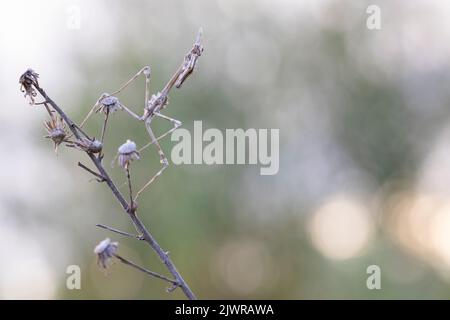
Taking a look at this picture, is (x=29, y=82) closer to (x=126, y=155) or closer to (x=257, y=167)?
(x=126, y=155)

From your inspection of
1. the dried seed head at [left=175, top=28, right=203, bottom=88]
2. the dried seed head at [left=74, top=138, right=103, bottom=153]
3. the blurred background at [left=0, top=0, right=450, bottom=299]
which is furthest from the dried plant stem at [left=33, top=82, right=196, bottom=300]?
the blurred background at [left=0, top=0, right=450, bottom=299]

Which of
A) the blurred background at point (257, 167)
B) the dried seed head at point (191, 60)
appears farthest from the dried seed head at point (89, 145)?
the blurred background at point (257, 167)

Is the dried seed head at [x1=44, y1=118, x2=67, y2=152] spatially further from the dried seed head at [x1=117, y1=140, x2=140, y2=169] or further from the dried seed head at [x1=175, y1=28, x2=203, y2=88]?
the dried seed head at [x1=175, y1=28, x2=203, y2=88]

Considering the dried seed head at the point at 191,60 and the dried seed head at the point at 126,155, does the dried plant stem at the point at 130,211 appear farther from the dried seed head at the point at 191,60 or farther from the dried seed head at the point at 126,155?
the dried seed head at the point at 191,60

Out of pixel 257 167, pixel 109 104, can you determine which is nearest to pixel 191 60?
pixel 109 104
